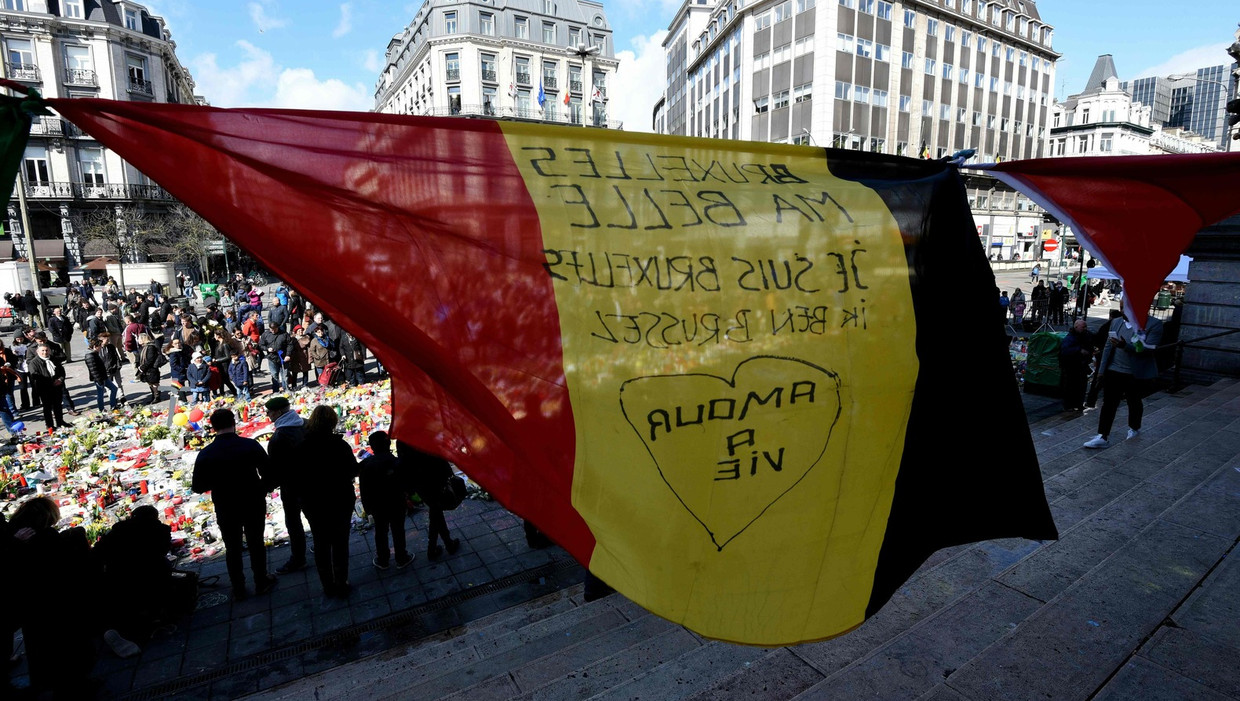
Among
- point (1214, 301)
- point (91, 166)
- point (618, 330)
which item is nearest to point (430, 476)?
point (618, 330)

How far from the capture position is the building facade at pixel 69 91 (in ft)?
122

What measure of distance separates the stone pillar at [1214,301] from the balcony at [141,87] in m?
53.4

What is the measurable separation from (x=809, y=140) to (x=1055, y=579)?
44.7 meters

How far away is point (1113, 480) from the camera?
604cm

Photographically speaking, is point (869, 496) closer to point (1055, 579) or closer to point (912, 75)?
point (1055, 579)

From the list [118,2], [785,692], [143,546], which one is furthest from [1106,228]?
[118,2]

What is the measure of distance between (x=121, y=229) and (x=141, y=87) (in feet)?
43.2

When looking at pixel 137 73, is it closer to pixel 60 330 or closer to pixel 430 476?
pixel 60 330

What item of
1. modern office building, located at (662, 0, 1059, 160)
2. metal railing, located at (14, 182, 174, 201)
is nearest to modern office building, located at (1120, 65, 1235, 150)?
modern office building, located at (662, 0, 1059, 160)

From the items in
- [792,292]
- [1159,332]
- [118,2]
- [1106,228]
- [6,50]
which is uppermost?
[118,2]

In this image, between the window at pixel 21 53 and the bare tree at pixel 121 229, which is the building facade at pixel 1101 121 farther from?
the window at pixel 21 53

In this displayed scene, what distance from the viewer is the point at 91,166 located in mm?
39344

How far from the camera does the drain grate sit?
4160 mm

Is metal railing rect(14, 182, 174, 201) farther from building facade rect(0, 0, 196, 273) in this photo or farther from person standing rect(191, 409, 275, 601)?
person standing rect(191, 409, 275, 601)
